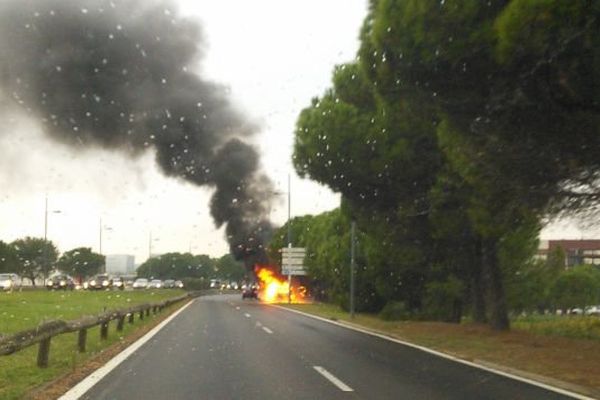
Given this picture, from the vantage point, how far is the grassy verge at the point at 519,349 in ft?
39.5

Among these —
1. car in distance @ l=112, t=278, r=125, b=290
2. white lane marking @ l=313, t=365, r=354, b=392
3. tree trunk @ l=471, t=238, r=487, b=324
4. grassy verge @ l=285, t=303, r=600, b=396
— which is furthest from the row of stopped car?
white lane marking @ l=313, t=365, r=354, b=392

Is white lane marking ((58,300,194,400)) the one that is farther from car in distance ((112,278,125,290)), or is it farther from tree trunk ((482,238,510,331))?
car in distance ((112,278,125,290))

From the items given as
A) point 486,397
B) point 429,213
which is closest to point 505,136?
point 486,397

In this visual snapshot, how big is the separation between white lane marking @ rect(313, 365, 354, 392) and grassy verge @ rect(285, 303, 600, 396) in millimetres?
3296

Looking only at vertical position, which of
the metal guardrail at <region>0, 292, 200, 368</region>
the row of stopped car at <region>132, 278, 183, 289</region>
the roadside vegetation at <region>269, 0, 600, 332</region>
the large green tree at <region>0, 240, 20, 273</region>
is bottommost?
the row of stopped car at <region>132, 278, 183, 289</region>

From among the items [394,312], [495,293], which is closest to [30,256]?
[394,312]

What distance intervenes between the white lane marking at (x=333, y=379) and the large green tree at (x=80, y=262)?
128 m

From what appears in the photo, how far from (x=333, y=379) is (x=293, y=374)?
832 millimetres

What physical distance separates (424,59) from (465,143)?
3.10 metres

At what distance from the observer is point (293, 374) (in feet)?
37.3

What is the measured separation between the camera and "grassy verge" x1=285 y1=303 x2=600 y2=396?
39.5 ft

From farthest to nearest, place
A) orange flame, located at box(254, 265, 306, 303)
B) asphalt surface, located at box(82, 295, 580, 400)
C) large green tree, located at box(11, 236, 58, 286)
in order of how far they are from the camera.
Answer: large green tree, located at box(11, 236, 58, 286) → orange flame, located at box(254, 265, 306, 303) → asphalt surface, located at box(82, 295, 580, 400)

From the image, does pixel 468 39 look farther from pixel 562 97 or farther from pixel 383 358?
pixel 383 358

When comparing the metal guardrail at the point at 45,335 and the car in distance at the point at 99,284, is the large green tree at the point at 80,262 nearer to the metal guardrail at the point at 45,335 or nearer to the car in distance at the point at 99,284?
the car in distance at the point at 99,284
